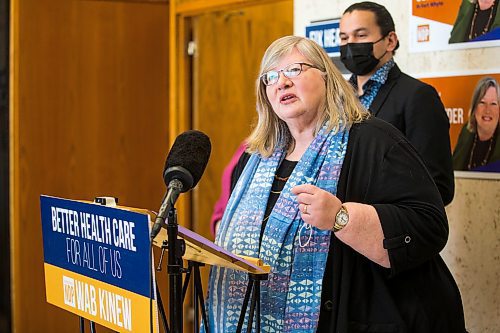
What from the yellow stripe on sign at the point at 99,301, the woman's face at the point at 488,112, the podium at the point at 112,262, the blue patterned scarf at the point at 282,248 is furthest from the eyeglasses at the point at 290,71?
the woman's face at the point at 488,112

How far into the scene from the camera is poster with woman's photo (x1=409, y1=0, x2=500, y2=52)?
3.12 meters

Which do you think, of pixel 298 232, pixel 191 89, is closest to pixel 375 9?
pixel 298 232

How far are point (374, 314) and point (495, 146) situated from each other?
4.41 feet

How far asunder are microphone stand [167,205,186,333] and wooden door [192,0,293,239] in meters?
3.29

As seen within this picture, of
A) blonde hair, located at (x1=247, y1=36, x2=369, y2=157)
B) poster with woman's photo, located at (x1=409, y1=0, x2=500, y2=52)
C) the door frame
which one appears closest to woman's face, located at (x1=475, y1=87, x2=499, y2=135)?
poster with woman's photo, located at (x1=409, y1=0, x2=500, y2=52)

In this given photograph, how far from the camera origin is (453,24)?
327 cm

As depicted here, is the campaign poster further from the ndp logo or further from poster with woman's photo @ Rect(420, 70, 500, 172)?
poster with woman's photo @ Rect(420, 70, 500, 172)

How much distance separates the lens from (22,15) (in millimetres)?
5074

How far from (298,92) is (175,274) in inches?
25.9

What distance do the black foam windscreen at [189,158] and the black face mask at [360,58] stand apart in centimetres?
128

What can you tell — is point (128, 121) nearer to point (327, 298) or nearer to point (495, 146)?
point (495, 146)

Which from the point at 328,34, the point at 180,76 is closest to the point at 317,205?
the point at 328,34

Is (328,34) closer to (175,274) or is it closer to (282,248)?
(282,248)

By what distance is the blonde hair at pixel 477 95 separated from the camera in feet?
10.3
